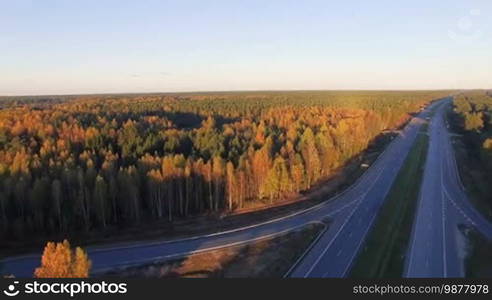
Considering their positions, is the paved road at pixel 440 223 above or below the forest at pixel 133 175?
below

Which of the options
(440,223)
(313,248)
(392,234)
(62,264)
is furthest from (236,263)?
(440,223)

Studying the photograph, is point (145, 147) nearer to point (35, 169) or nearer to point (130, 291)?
point (35, 169)

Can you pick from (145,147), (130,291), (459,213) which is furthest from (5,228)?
(459,213)

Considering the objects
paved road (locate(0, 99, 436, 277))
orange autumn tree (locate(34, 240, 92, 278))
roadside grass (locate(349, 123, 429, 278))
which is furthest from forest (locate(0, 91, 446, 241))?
orange autumn tree (locate(34, 240, 92, 278))

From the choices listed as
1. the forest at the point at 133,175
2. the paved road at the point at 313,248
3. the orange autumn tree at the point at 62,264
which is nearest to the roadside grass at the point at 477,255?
the paved road at the point at 313,248

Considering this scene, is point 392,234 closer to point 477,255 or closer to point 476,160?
point 477,255

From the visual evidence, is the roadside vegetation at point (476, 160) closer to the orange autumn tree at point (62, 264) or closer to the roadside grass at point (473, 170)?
the roadside grass at point (473, 170)

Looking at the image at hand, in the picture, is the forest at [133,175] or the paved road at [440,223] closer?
the paved road at [440,223]
